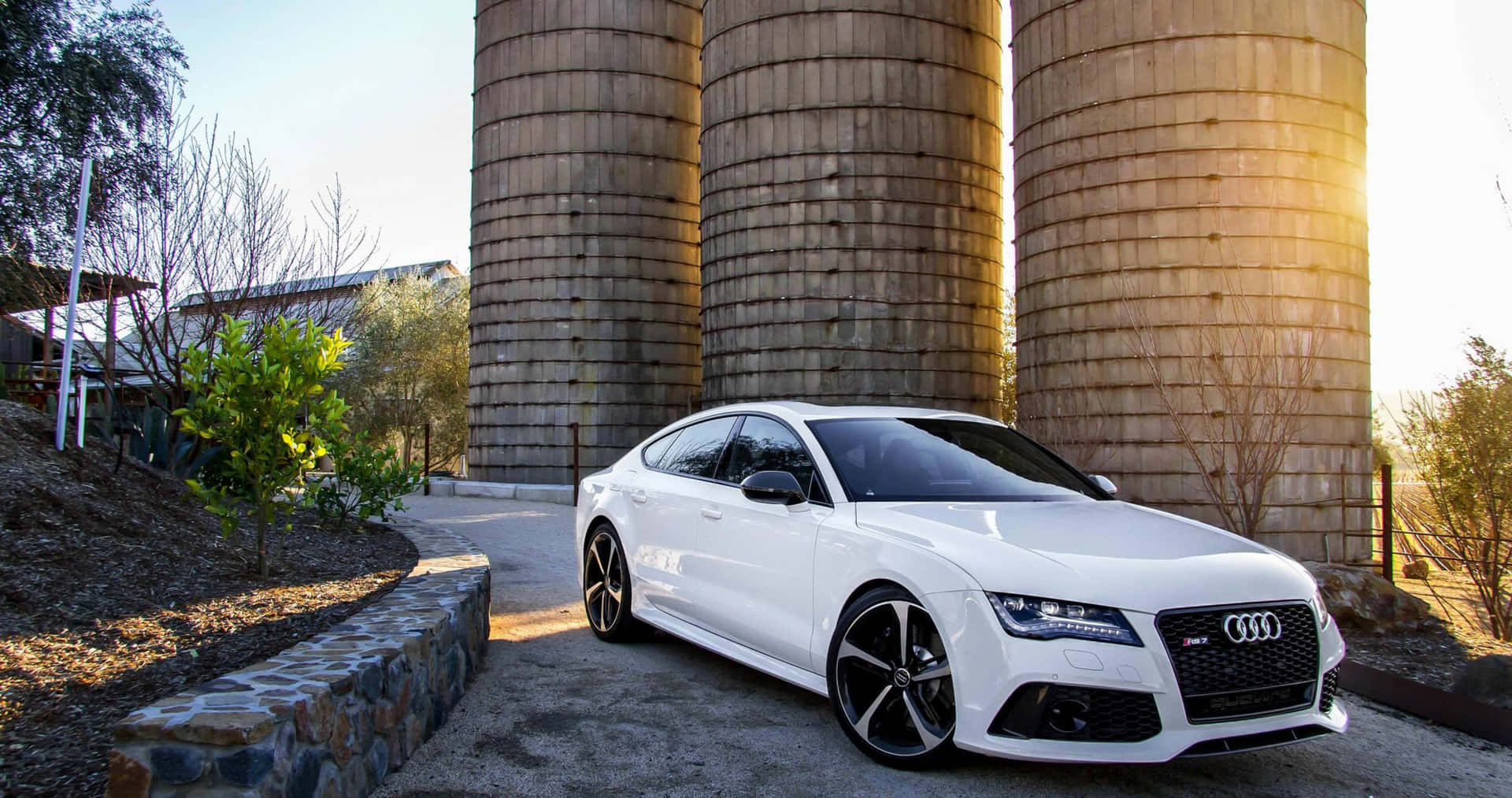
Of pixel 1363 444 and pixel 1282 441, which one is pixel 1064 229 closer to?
pixel 1363 444

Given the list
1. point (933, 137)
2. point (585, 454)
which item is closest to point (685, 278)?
point (585, 454)

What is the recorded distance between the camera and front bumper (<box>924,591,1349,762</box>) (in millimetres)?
3232

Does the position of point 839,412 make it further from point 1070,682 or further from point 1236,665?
point 1236,665

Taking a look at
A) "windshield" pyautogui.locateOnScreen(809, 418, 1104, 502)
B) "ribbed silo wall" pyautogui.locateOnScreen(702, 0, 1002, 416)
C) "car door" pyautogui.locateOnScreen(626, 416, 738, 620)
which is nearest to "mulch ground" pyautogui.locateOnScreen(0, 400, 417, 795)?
"car door" pyautogui.locateOnScreen(626, 416, 738, 620)

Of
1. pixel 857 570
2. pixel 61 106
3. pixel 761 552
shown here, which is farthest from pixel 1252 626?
pixel 61 106

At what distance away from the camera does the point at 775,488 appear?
4.32 m

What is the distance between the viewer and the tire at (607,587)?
5.86 meters

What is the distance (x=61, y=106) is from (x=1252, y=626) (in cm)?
2468

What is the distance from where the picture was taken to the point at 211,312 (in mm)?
10766

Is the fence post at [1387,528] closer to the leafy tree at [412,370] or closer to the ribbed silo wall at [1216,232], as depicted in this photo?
the ribbed silo wall at [1216,232]

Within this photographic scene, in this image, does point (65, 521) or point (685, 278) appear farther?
point (685, 278)

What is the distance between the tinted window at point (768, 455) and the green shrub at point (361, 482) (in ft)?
11.8

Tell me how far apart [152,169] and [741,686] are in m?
11.6

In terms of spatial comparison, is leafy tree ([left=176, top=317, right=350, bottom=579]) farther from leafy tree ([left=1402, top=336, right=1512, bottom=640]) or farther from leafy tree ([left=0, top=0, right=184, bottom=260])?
leafy tree ([left=0, top=0, right=184, bottom=260])
